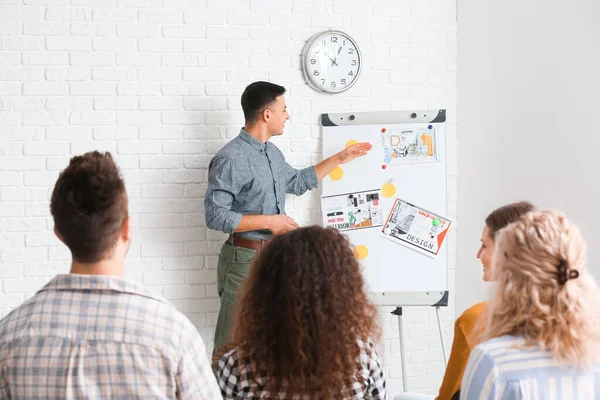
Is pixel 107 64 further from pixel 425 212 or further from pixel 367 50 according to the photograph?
pixel 425 212

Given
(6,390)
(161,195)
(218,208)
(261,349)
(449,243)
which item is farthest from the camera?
(449,243)

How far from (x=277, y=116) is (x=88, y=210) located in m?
2.01

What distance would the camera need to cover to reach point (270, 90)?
10.8ft

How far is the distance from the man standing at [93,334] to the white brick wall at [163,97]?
2026 millimetres

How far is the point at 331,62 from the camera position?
3.53 m

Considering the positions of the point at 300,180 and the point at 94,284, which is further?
the point at 300,180

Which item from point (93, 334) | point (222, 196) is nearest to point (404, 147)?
point (222, 196)

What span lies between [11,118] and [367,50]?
6.02 feet

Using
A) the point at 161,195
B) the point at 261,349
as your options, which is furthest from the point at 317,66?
the point at 261,349

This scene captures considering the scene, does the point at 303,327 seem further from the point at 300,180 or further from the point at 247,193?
the point at 300,180

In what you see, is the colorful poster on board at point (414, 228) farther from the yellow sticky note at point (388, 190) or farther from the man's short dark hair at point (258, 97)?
the man's short dark hair at point (258, 97)

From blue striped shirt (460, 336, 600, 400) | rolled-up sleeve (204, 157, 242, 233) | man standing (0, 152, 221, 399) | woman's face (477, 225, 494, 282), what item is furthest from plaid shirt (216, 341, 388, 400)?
rolled-up sleeve (204, 157, 242, 233)

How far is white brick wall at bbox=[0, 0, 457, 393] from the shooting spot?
330 centimetres

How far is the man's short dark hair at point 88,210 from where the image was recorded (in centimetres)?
140
